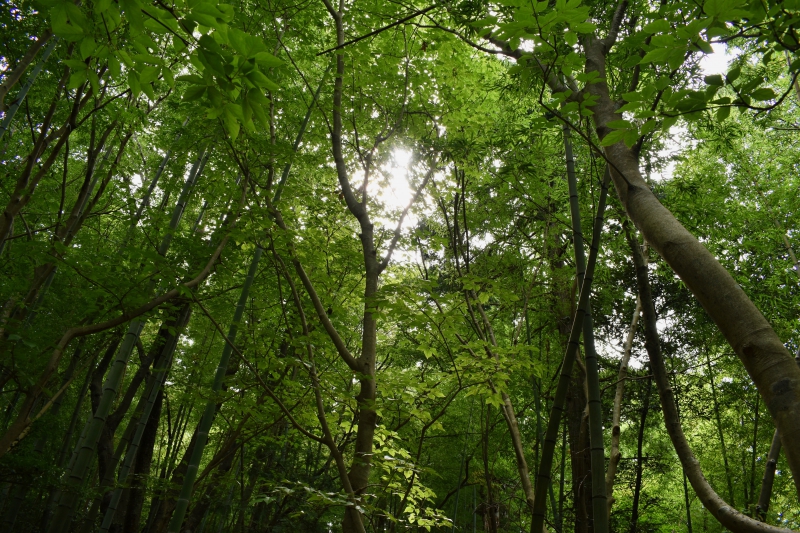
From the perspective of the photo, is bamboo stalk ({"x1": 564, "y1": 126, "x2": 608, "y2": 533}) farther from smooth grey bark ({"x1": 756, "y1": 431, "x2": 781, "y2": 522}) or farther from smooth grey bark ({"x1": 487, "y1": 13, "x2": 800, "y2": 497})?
smooth grey bark ({"x1": 756, "y1": 431, "x2": 781, "y2": 522})

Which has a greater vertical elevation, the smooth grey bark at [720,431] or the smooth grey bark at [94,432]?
the smooth grey bark at [720,431]

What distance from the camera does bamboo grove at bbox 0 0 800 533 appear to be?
1162 mm

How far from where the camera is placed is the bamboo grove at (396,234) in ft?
3.81

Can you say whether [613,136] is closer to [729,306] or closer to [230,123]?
[729,306]

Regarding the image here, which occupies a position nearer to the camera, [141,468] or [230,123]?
[230,123]

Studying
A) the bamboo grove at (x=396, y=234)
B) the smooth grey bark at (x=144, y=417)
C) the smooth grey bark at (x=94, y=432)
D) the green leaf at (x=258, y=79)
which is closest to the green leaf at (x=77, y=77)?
the bamboo grove at (x=396, y=234)

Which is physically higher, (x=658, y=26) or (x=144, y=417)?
(x=658, y=26)

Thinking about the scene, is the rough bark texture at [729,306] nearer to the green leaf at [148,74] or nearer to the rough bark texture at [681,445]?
the rough bark texture at [681,445]

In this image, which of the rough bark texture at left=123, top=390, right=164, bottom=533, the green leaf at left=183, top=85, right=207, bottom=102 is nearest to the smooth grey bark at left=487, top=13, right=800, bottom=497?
the green leaf at left=183, top=85, right=207, bottom=102

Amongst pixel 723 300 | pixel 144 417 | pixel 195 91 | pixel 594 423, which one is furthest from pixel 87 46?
pixel 144 417

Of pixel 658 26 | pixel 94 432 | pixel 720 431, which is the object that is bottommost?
pixel 94 432

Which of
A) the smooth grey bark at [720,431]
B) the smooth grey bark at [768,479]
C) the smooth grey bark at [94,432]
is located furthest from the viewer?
the smooth grey bark at [720,431]

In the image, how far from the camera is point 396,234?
11.8ft

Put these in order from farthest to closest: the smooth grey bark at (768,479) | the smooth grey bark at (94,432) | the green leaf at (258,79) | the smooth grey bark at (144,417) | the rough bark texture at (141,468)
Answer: the rough bark texture at (141,468)
the smooth grey bark at (144,417)
the smooth grey bark at (94,432)
the smooth grey bark at (768,479)
the green leaf at (258,79)
